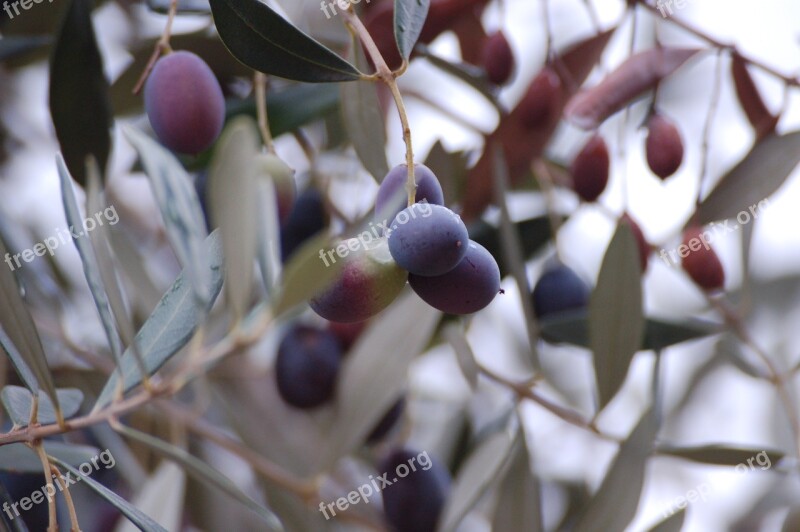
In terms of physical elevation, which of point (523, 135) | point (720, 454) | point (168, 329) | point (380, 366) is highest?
point (168, 329)

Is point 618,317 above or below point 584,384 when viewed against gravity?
above

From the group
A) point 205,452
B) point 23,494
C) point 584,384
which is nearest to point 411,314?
point 23,494

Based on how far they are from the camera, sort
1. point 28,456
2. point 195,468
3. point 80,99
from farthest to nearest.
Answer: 1. point 80,99
2. point 28,456
3. point 195,468

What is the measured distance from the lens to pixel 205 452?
136cm

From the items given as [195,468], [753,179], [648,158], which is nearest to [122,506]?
[195,468]

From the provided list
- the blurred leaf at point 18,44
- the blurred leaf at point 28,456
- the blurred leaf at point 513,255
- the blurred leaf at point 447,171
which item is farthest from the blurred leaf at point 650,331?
the blurred leaf at point 18,44

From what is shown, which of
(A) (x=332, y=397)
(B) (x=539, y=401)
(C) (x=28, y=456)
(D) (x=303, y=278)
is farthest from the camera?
(A) (x=332, y=397)

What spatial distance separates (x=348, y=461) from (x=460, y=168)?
0.60 meters

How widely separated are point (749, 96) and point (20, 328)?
718 mm

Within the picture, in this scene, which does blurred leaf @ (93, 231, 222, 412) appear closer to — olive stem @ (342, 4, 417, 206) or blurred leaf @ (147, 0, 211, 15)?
olive stem @ (342, 4, 417, 206)

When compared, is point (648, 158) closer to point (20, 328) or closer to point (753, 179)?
point (753, 179)

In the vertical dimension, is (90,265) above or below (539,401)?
above

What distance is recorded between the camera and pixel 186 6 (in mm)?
772

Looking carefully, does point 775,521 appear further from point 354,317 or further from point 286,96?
point 354,317
